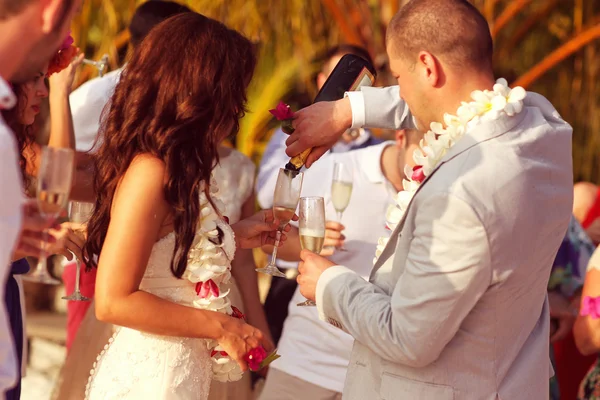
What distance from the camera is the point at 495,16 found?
9.12 metres

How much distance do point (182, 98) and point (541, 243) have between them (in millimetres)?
1096

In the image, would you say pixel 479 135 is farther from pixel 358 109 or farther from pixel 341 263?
pixel 341 263

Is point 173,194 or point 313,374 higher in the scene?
point 173,194

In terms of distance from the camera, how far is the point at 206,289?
9.07 ft

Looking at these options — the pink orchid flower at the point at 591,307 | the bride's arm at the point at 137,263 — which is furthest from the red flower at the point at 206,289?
the pink orchid flower at the point at 591,307

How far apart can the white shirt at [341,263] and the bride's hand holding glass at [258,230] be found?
0.83m

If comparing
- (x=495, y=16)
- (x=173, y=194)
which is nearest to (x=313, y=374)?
(x=173, y=194)

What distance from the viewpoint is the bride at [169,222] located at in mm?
2543

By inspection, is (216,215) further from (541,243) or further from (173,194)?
(541,243)

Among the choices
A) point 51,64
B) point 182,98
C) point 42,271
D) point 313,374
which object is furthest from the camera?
point 313,374

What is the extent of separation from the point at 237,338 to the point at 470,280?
2.43 feet

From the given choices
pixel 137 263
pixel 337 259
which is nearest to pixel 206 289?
pixel 137 263

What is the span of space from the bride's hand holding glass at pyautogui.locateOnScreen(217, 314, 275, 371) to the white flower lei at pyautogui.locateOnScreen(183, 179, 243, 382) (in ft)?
0.25

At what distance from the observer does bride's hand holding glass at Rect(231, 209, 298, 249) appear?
3152mm
